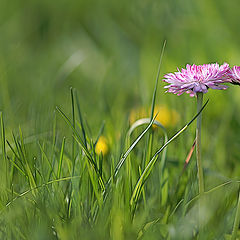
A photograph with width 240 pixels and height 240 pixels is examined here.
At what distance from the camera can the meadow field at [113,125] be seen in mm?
825

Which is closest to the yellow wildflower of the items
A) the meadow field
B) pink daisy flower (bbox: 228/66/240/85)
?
the meadow field

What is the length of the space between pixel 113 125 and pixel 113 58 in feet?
2.86

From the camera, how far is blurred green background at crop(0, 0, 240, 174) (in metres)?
1.35

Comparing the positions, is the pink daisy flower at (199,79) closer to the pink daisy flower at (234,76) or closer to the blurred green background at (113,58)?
the pink daisy flower at (234,76)

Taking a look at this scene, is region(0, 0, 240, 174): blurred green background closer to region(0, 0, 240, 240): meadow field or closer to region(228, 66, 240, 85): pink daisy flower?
region(0, 0, 240, 240): meadow field

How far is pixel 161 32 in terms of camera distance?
2227 mm

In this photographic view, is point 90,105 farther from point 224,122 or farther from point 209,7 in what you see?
point 209,7

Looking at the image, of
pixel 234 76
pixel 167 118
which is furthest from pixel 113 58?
pixel 234 76

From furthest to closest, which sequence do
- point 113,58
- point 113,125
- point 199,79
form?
point 113,58 → point 113,125 → point 199,79

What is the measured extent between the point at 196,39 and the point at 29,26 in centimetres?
117

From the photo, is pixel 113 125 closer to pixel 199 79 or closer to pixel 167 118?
pixel 167 118

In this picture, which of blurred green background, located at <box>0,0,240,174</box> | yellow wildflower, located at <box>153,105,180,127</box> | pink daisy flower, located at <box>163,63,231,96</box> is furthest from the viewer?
yellow wildflower, located at <box>153,105,180,127</box>

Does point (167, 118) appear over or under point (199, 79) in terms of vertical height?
under

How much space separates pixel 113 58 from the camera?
87.9 inches
